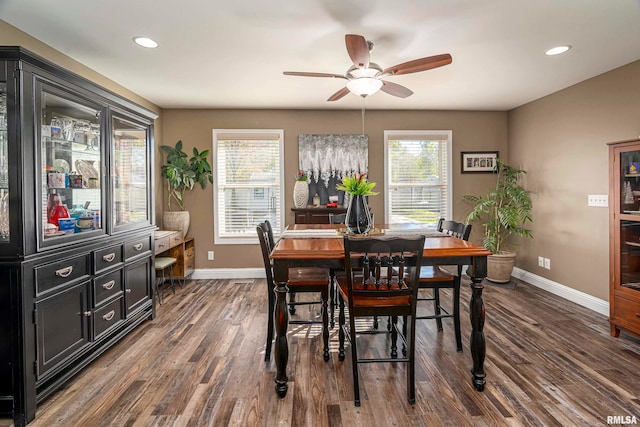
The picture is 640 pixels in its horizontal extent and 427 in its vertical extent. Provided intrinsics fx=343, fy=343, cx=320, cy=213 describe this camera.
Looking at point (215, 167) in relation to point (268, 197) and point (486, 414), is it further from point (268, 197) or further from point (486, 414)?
point (486, 414)

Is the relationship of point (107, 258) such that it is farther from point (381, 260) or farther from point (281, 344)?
point (381, 260)

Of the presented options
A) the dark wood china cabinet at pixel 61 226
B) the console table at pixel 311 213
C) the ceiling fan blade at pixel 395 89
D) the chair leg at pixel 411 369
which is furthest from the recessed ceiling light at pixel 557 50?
the dark wood china cabinet at pixel 61 226

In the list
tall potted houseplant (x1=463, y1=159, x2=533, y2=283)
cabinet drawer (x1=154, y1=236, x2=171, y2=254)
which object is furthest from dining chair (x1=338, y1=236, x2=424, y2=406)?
tall potted houseplant (x1=463, y1=159, x2=533, y2=283)

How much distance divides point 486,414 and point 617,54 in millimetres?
3240

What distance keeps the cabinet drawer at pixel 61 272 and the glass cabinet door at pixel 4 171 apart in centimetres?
27

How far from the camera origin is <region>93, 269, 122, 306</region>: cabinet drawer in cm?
250

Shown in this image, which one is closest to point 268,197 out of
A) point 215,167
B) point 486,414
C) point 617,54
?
point 215,167

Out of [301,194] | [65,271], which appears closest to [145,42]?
[65,271]

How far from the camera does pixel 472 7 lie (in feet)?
7.36

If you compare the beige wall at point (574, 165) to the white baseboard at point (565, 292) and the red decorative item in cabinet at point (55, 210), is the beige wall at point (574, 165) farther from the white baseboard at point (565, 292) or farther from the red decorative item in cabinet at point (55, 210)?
the red decorative item in cabinet at point (55, 210)

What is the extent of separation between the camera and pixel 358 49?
2244mm

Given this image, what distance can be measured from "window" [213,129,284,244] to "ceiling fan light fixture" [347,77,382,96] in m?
2.36

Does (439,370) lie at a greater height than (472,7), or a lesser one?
lesser

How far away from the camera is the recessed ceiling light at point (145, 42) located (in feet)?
8.83
